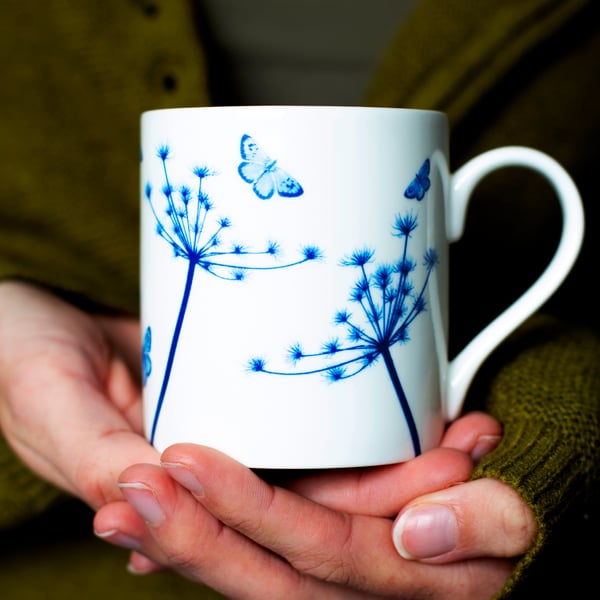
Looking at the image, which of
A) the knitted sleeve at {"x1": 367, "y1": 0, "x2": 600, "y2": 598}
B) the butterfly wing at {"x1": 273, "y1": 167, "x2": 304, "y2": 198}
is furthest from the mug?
the knitted sleeve at {"x1": 367, "y1": 0, "x2": 600, "y2": 598}

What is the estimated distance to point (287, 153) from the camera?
1.83ft

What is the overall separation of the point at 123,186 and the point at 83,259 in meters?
0.11

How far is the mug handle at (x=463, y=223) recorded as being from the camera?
0.66 metres

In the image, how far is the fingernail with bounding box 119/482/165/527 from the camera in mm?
587

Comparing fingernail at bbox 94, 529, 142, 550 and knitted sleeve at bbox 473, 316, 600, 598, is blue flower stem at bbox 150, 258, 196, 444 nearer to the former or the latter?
fingernail at bbox 94, 529, 142, 550

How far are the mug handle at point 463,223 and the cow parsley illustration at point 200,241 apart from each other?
0.16 meters

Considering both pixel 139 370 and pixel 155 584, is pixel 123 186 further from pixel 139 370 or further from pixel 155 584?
pixel 155 584

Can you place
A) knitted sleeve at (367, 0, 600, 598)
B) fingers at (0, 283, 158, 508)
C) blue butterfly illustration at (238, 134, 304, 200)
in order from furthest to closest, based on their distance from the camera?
1. knitted sleeve at (367, 0, 600, 598)
2. fingers at (0, 283, 158, 508)
3. blue butterfly illustration at (238, 134, 304, 200)

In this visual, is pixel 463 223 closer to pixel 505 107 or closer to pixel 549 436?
pixel 549 436

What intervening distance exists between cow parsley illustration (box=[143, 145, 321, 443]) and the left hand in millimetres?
98

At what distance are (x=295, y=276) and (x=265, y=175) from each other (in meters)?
0.07

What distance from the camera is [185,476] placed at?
58cm

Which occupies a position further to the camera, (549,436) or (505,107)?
(505,107)

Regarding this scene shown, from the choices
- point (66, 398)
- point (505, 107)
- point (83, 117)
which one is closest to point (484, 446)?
point (66, 398)
